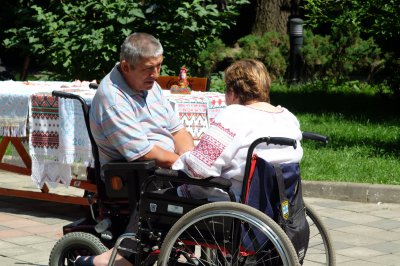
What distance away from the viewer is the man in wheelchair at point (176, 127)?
181 inches

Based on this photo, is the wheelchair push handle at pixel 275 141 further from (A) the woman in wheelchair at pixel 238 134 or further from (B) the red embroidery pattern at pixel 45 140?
(B) the red embroidery pattern at pixel 45 140

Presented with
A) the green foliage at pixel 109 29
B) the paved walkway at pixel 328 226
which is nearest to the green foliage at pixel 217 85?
the green foliage at pixel 109 29

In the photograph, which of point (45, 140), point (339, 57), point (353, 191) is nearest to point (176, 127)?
point (45, 140)

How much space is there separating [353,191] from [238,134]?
3.91 m

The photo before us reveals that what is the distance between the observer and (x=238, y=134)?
4.58 meters

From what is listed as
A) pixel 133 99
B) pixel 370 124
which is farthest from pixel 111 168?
pixel 370 124

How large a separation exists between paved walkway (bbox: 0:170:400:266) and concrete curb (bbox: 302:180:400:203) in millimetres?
57

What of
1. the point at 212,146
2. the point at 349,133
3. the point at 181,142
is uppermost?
the point at 212,146

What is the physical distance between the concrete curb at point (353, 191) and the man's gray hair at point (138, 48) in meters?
3.59

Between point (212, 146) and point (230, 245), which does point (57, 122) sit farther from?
point (230, 245)

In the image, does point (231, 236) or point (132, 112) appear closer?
point (231, 236)

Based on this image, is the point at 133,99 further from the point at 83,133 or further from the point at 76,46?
the point at 76,46

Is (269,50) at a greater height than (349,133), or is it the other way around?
(269,50)

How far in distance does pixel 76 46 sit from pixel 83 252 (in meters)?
4.56
